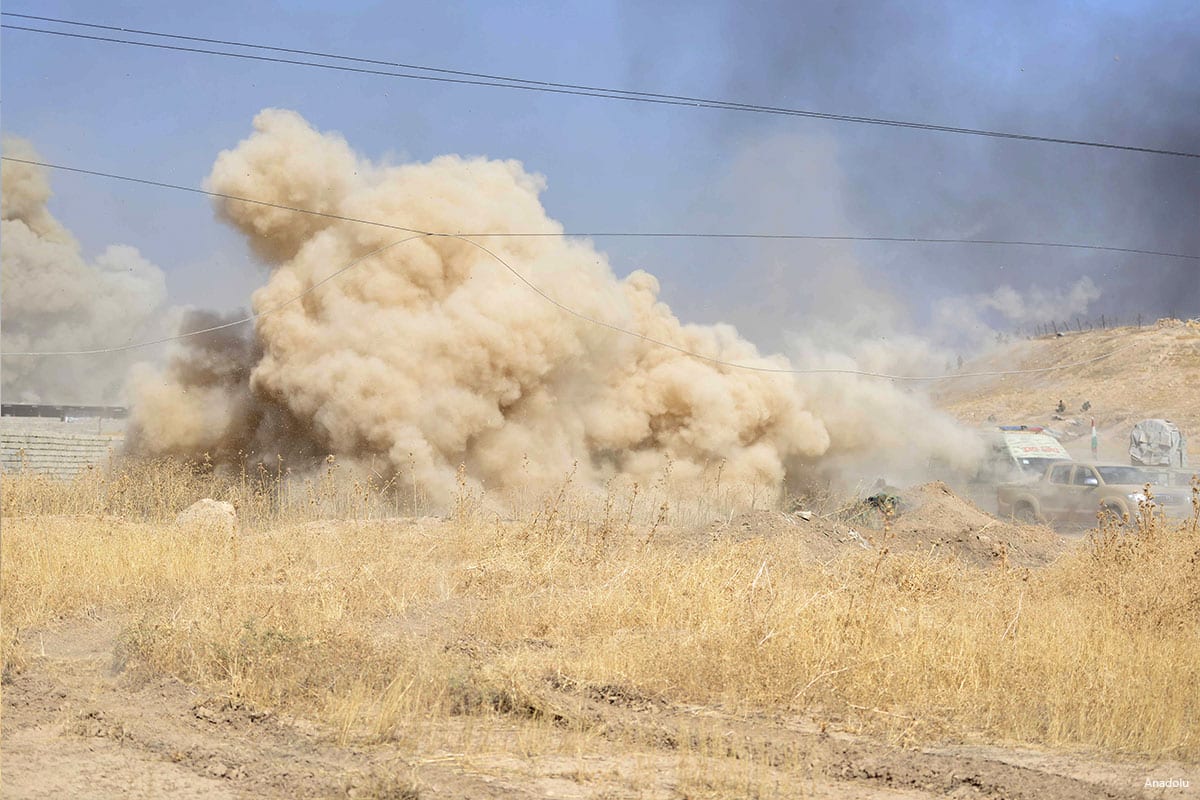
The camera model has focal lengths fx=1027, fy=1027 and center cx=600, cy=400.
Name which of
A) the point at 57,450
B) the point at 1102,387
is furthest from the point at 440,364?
the point at 1102,387

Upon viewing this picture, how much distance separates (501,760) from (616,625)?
10.9ft

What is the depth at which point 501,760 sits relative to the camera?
19.5ft

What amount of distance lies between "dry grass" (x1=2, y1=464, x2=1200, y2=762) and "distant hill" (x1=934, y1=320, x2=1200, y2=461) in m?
28.7

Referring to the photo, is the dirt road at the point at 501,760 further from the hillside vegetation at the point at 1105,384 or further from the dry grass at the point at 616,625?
the hillside vegetation at the point at 1105,384

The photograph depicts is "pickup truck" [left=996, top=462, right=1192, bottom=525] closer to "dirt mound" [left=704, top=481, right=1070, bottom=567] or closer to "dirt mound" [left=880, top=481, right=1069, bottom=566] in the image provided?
"dirt mound" [left=880, top=481, right=1069, bottom=566]

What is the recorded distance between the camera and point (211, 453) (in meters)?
23.0

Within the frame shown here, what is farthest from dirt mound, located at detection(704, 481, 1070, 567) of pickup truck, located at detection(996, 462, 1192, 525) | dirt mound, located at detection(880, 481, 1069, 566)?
pickup truck, located at detection(996, 462, 1192, 525)

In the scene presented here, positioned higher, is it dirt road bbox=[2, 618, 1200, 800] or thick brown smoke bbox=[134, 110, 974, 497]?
thick brown smoke bbox=[134, 110, 974, 497]

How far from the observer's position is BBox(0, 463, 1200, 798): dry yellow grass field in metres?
5.93

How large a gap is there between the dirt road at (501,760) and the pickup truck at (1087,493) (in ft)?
52.9

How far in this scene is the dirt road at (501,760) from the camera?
5449 millimetres

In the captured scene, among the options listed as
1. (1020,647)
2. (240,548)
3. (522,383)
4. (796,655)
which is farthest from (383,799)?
(522,383)

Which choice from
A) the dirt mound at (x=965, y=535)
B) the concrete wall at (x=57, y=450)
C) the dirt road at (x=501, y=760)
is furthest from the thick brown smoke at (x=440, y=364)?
the dirt road at (x=501, y=760)

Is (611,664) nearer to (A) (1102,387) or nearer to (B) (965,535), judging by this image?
(B) (965,535)
